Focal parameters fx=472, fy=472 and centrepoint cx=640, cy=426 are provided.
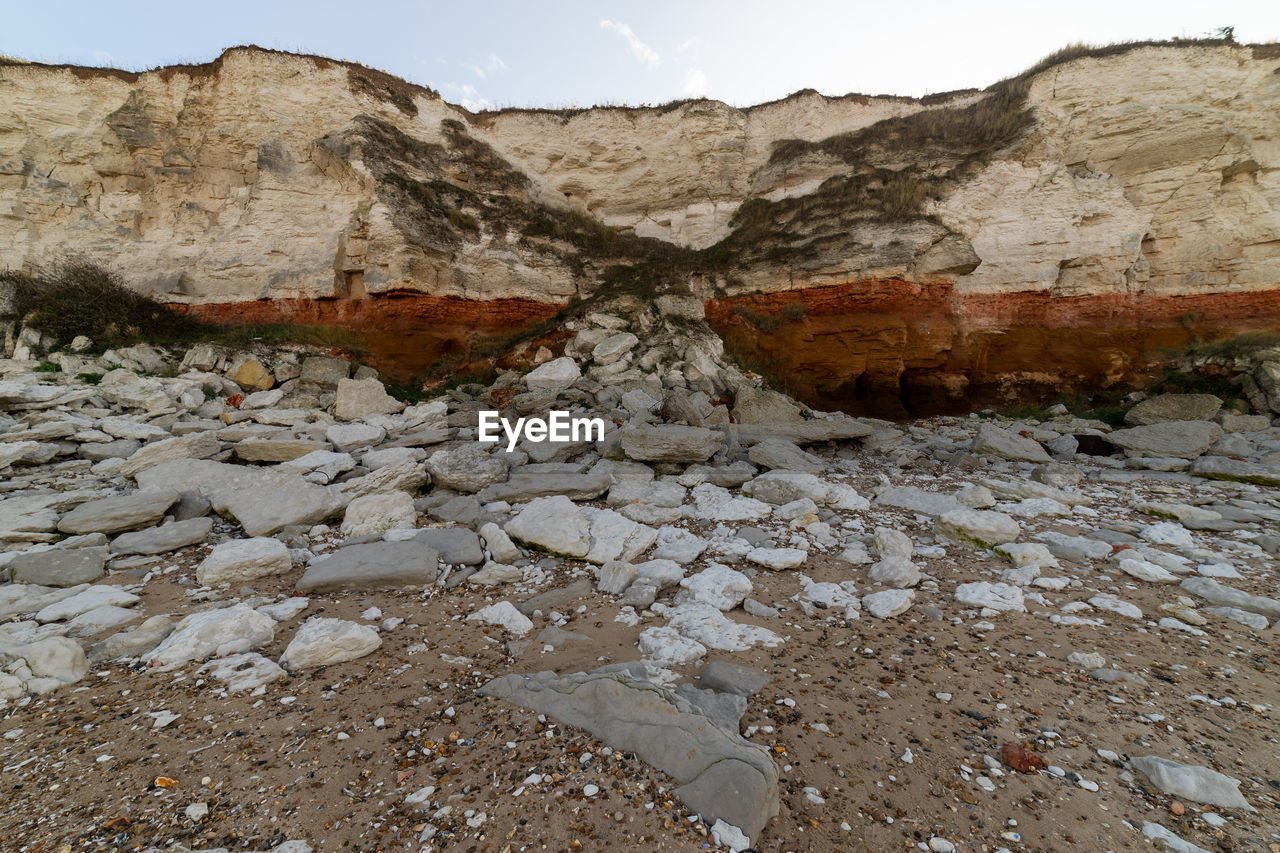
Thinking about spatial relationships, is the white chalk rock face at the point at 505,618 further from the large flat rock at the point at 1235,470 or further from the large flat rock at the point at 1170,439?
Result: the large flat rock at the point at 1170,439

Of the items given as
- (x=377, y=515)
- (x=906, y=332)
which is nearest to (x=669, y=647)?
(x=377, y=515)

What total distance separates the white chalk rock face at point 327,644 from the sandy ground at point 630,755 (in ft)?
0.25

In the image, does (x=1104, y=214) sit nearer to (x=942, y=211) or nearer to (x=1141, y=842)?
(x=942, y=211)

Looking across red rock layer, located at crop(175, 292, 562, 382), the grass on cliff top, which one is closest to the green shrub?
the grass on cliff top

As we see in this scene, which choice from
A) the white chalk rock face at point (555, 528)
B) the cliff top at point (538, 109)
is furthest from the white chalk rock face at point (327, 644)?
the cliff top at point (538, 109)

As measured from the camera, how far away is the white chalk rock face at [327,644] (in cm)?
251

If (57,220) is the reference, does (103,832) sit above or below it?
below

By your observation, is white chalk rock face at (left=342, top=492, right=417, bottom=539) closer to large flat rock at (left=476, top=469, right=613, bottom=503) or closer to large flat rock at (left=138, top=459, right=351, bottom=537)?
large flat rock at (left=138, top=459, right=351, bottom=537)

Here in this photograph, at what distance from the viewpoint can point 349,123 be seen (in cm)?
1113

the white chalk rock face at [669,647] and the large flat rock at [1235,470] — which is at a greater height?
the large flat rock at [1235,470]

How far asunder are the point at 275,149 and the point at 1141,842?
51.3ft

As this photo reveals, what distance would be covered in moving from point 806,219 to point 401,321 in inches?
404

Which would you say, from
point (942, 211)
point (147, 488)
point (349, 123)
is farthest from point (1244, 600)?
point (349, 123)

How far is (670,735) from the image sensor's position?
6.34 ft
